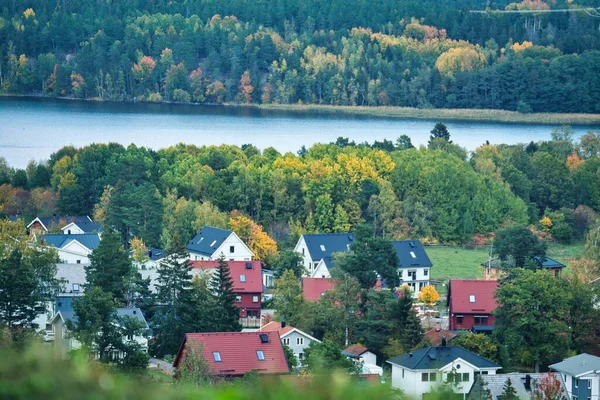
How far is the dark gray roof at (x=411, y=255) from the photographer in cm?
1733

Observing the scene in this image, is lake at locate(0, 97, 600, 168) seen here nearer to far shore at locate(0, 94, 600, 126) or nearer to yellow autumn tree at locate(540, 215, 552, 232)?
far shore at locate(0, 94, 600, 126)

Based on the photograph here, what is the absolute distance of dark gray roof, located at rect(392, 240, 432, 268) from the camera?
17328 millimetres

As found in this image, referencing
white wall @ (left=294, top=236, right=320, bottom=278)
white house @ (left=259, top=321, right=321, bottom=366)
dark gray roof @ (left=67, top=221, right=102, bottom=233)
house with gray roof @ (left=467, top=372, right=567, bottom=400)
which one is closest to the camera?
house with gray roof @ (left=467, top=372, right=567, bottom=400)

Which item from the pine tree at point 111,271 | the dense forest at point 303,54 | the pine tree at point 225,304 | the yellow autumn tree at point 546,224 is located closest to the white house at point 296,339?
the pine tree at point 225,304

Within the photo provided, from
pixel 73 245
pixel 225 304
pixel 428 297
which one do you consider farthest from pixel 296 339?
pixel 73 245

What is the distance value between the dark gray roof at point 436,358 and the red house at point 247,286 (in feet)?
14.1

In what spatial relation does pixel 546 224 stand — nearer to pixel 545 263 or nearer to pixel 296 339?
pixel 545 263

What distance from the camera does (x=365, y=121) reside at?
153 ft

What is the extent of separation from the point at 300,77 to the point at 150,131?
12453 mm

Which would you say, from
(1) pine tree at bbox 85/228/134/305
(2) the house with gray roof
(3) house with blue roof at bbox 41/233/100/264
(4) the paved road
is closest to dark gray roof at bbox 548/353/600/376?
(2) the house with gray roof

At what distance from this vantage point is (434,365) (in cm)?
1005

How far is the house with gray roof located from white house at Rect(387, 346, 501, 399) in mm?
344

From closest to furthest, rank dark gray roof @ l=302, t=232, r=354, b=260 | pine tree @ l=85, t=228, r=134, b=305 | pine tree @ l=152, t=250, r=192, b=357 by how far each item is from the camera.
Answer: pine tree @ l=152, t=250, r=192, b=357, pine tree @ l=85, t=228, r=134, b=305, dark gray roof @ l=302, t=232, r=354, b=260

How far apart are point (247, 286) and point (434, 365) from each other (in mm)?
5348
